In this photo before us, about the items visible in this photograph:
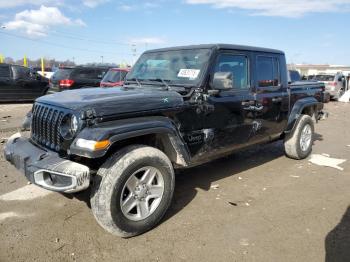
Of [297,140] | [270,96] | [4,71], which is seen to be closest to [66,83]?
[4,71]

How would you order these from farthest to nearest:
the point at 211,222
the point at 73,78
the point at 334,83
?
the point at 334,83
the point at 73,78
the point at 211,222

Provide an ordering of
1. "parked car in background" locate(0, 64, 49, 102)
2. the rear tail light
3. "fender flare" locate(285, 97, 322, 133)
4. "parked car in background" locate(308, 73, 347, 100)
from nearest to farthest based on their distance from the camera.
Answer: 1. "fender flare" locate(285, 97, 322, 133)
2. the rear tail light
3. "parked car in background" locate(0, 64, 49, 102)
4. "parked car in background" locate(308, 73, 347, 100)

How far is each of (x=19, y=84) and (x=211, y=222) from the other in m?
12.5

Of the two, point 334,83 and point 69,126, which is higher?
point 69,126

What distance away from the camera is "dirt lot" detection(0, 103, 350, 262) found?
10.6ft

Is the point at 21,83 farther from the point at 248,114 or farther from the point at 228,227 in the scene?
the point at 228,227

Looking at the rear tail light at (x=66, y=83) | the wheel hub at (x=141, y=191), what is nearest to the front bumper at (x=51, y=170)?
the wheel hub at (x=141, y=191)

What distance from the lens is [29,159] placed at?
11.3 feet

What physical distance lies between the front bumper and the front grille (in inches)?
4.1

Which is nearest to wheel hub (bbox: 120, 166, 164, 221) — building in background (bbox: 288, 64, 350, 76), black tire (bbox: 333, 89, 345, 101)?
black tire (bbox: 333, 89, 345, 101)

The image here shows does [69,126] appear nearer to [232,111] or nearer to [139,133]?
[139,133]

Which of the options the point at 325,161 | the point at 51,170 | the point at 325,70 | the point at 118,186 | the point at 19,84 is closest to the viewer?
the point at 51,170

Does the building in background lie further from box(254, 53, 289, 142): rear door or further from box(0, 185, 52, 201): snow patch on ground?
box(0, 185, 52, 201): snow patch on ground

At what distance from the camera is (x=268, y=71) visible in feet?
17.7
